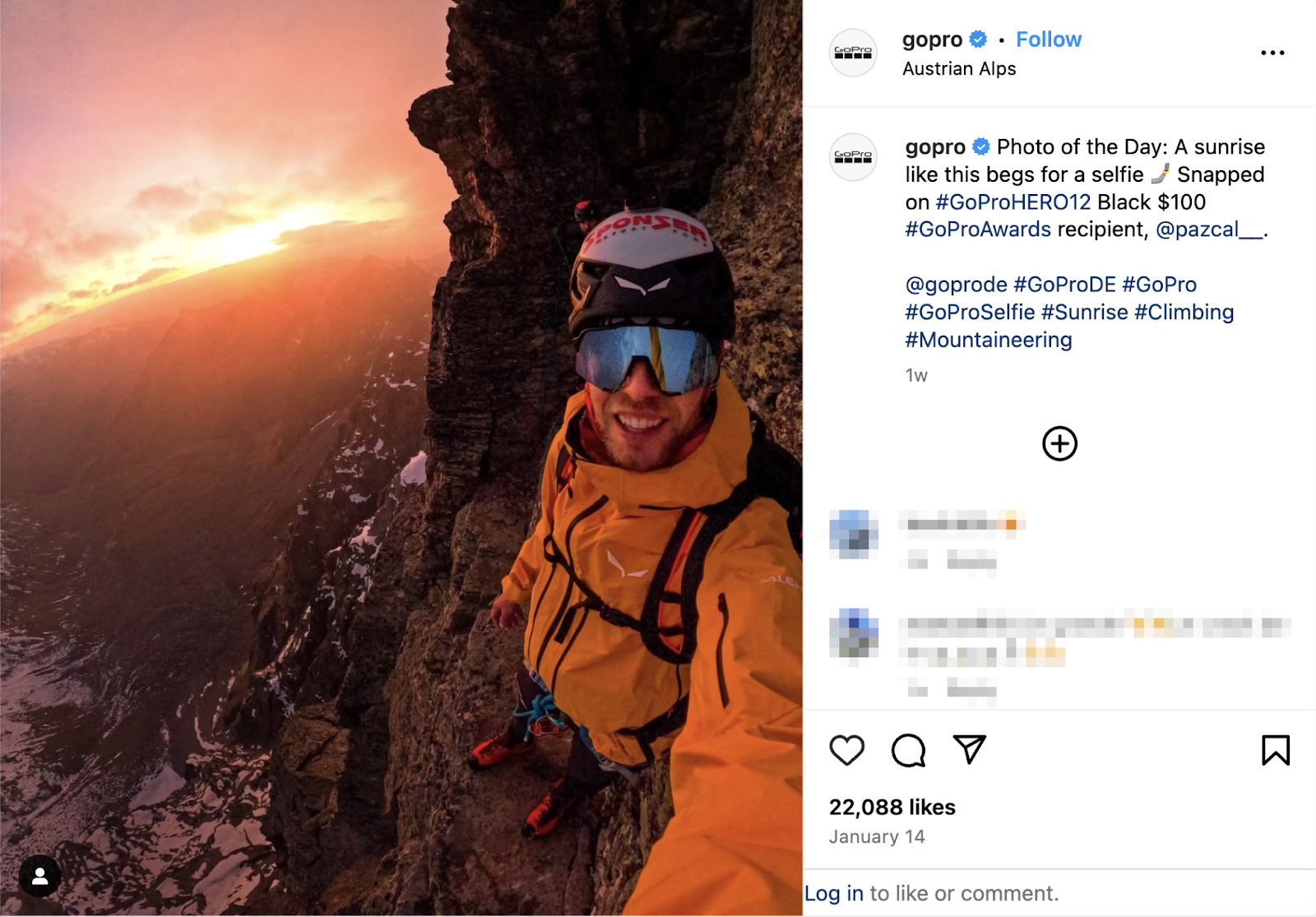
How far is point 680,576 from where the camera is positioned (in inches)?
122

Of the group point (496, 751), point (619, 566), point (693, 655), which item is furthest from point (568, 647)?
point (496, 751)

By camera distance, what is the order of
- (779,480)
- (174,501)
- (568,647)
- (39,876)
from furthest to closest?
(174,501) → (39,876) → (568,647) → (779,480)

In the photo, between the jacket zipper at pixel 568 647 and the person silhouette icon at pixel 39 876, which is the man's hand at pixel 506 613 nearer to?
the jacket zipper at pixel 568 647

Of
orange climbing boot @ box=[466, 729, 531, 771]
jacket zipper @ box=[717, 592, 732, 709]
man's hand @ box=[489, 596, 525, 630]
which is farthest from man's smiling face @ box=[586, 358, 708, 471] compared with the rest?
orange climbing boot @ box=[466, 729, 531, 771]
